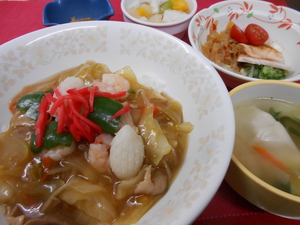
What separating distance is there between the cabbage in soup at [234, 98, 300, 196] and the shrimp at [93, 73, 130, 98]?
2.43 ft

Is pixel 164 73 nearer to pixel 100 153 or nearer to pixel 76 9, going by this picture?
pixel 100 153

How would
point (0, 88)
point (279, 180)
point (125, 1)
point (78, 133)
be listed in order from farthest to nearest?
point (125, 1) < point (0, 88) < point (279, 180) < point (78, 133)

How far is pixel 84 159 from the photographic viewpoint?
1205 millimetres

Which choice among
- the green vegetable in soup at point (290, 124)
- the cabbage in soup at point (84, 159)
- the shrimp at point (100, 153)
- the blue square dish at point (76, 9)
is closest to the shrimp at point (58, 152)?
the cabbage in soup at point (84, 159)

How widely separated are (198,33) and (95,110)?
5.11 feet

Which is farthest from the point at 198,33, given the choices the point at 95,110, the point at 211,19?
the point at 95,110

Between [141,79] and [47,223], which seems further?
[141,79]

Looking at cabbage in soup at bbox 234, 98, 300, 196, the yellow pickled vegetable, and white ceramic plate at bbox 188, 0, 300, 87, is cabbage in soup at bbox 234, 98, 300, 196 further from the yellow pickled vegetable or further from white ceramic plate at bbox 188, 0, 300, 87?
the yellow pickled vegetable

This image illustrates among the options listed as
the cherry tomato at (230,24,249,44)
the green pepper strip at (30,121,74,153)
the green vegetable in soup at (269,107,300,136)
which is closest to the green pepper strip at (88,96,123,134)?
the green pepper strip at (30,121,74,153)

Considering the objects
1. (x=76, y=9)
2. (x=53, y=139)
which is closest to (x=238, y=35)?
(x=76, y=9)

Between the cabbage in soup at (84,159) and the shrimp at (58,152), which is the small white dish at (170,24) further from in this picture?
the shrimp at (58,152)

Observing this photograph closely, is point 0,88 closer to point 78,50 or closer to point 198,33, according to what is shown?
point 78,50

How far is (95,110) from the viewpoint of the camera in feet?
3.81

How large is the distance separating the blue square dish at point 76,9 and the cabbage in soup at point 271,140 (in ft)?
5.56
